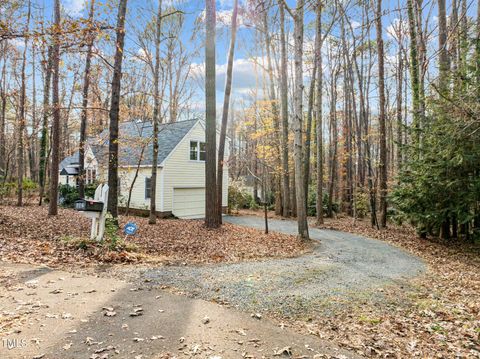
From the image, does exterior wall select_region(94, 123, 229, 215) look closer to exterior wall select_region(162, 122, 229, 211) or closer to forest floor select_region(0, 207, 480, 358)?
exterior wall select_region(162, 122, 229, 211)

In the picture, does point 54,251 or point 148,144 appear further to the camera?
point 148,144

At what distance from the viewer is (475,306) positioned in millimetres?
4711

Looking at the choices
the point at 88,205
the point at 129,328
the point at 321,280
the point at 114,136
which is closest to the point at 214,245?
the point at 88,205

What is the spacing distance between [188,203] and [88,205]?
1148 centimetres

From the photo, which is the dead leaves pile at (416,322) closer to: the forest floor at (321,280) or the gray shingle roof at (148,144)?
the forest floor at (321,280)

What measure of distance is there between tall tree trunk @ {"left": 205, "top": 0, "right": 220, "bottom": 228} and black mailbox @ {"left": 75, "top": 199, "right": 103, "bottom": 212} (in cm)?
522

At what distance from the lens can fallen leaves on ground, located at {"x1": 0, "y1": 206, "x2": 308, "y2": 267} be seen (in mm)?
6145

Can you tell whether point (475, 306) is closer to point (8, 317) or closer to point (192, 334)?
point (192, 334)

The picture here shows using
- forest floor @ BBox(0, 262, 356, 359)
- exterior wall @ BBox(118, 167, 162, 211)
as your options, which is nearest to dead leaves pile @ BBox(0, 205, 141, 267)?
forest floor @ BBox(0, 262, 356, 359)

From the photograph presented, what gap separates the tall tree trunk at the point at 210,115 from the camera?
453 inches

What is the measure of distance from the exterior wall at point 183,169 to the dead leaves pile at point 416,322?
1314 centimetres

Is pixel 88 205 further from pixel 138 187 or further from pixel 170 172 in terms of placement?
pixel 138 187

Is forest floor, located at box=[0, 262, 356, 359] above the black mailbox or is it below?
below

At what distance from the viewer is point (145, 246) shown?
795 centimetres
